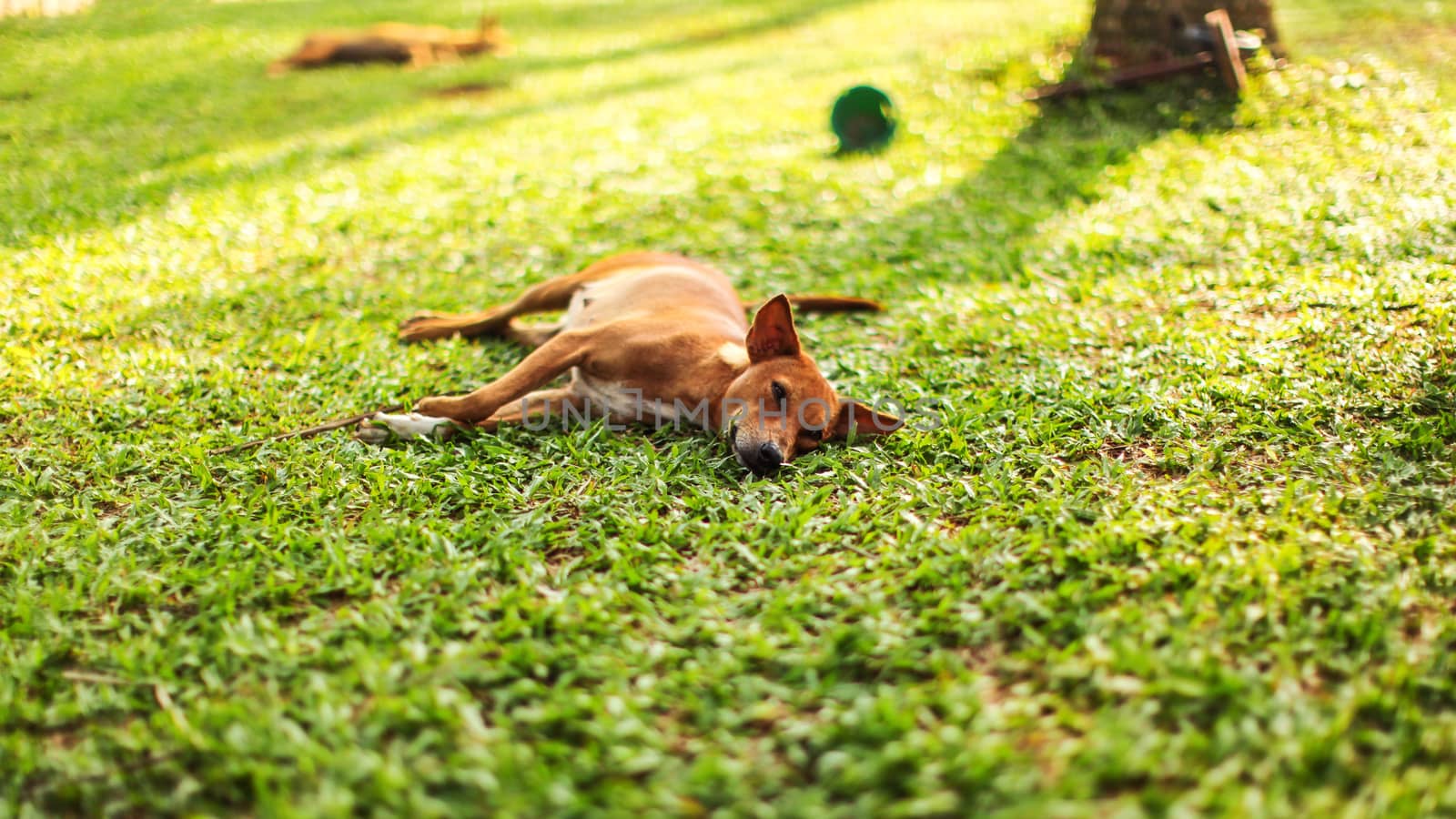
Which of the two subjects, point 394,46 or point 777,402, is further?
point 394,46

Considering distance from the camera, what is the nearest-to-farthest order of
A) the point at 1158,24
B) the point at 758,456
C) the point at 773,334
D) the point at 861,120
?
the point at 758,456, the point at 773,334, the point at 1158,24, the point at 861,120

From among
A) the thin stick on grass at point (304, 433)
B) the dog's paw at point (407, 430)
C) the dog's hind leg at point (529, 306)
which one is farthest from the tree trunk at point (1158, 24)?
the thin stick on grass at point (304, 433)

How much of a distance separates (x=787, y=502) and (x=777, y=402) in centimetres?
50

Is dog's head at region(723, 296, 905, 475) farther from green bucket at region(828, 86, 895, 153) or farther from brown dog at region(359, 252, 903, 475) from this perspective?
green bucket at region(828, 86, 895, 153)

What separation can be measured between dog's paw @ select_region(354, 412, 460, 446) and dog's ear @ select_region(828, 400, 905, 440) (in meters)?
1.92

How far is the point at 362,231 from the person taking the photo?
25.7 ft

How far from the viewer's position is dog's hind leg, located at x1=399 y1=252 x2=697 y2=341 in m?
5.93

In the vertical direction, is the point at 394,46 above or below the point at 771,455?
above

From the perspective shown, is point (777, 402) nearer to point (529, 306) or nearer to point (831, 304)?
point (831, 304)

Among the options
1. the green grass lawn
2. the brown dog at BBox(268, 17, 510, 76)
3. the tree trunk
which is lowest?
the green grass lawn

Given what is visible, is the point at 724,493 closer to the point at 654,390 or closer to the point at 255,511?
the point at 654,390

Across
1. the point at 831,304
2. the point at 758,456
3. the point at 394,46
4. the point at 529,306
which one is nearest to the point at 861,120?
the point at 831,304

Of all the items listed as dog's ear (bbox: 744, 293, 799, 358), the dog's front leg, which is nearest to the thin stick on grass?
the dog's front leg

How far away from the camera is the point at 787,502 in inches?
167
